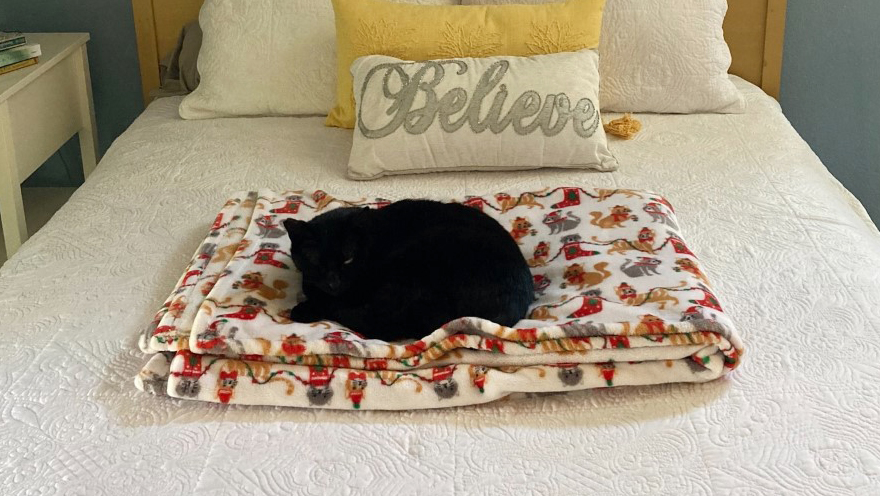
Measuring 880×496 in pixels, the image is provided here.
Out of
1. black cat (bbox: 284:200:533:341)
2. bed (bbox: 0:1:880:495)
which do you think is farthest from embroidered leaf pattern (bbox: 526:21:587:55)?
black cat (bbox: 284:200:533:341)

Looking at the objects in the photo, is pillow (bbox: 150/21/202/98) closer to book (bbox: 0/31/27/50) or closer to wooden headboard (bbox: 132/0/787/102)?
wooden headboard (bbox: 132/0/787/102)

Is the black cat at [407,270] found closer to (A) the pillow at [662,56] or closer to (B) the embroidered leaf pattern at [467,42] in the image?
(B) the embroidered leaf pattern at [467,42]

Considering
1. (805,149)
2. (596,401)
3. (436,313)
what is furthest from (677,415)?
(805,149)

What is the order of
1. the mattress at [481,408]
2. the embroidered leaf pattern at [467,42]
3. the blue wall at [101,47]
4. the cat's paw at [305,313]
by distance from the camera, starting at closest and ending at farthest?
the mattress at [481,408], the cat's paw at [305,313], the embroidered leaf pattern at [467,42], the blue wall at [101,47]

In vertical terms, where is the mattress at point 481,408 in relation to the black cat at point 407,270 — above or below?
below

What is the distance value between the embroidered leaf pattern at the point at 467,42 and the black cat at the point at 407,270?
0.73 metres

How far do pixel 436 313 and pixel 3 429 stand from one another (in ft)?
1.90

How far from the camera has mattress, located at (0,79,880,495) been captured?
3.67 ft

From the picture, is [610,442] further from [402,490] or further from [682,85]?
[682,85]

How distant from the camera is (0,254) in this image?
8.46 feet

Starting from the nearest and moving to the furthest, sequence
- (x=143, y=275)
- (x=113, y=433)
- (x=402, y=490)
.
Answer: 1. (x=402, y=490)
2. (x=113, y=433)
3. (x=143, y=275)

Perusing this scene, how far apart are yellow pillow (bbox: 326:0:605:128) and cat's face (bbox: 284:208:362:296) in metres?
0.79

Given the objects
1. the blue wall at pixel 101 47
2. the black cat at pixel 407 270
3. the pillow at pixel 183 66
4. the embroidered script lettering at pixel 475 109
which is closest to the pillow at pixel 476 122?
the embroidered script lettering at pixel 475 109

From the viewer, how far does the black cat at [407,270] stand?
1.35 meters
